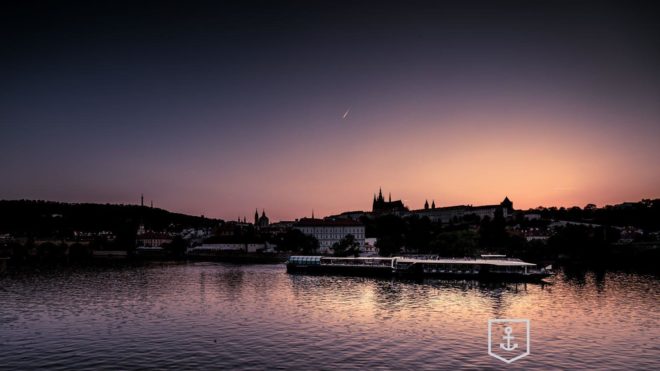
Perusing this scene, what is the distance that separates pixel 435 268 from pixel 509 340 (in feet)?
208

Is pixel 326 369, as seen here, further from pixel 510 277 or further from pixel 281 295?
pixel 510 277

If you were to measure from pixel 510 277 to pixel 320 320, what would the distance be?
2017 inches

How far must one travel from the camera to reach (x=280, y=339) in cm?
4109

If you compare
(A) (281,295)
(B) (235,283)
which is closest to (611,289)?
(A) (281,295)

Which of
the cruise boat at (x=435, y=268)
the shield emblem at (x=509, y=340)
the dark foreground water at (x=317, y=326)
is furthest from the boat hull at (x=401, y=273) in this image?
the shield emblem at (x=509, y=340)

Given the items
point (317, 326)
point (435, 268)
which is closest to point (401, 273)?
point (435, 268)

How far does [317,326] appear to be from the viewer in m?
46.8

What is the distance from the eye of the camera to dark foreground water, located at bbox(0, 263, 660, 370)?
114ft

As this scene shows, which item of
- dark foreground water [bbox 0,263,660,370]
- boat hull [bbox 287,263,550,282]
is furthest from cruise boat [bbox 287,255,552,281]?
dark foreground water [bbox 0,263,660,370]

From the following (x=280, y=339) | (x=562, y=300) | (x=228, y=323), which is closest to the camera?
(x=280, y=339)

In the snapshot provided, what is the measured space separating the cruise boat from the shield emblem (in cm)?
4250

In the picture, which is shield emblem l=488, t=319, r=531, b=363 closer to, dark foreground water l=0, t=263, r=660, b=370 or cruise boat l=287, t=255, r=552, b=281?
dark foreground water l=0, t=263, r=660, b=370

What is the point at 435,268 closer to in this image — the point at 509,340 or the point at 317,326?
the point at 317,326

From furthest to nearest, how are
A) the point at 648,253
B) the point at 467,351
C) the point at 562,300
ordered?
the point at 648,253 < the point at 562,300 < the point at 467,351
